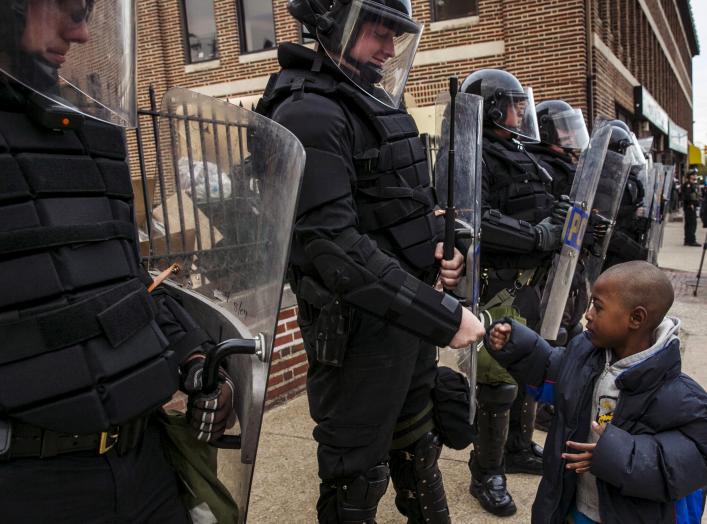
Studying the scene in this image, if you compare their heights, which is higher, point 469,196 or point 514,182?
point 469,196

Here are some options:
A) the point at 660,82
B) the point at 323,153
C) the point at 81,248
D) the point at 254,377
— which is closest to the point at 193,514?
the point at 254,377

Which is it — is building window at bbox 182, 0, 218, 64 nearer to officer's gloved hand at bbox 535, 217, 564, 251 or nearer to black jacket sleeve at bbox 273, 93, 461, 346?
officer's gloved hand at bbox 535, 217, 564, 251

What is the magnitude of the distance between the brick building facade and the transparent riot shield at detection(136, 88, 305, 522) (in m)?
6.68

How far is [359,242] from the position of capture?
1.90 m

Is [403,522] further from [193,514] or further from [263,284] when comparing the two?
[263,284]

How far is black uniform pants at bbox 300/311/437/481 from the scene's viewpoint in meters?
2.12

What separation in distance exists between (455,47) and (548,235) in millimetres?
9758

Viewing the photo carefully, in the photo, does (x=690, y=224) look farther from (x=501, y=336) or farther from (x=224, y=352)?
(x=224, y=352)

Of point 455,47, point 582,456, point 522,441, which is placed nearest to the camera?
point 582,456

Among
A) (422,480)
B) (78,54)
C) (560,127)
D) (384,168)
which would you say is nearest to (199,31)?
(560,127)

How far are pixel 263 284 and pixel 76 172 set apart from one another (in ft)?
1.51

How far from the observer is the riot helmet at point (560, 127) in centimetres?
454

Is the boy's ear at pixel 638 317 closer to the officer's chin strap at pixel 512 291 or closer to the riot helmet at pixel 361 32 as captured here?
the riot helmet at pixel 361 32

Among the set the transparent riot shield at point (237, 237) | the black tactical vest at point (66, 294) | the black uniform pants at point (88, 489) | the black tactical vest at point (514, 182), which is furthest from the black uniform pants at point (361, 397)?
the black tactical vest at point (514, 182)
